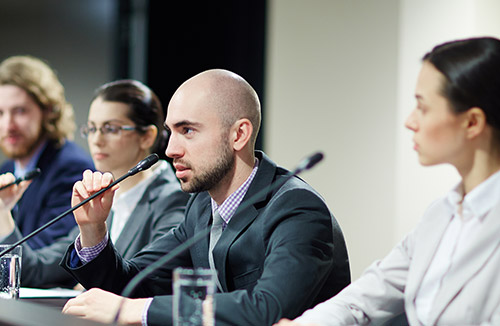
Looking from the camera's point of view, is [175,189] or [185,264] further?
[175,189]

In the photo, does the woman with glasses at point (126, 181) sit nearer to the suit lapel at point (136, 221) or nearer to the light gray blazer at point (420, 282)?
the suit lapel at point (136, 221)

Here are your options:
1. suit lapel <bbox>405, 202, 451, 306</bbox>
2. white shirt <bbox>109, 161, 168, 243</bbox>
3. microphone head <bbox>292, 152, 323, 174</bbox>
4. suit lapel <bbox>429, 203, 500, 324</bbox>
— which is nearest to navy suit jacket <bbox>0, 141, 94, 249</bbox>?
white shirt <bbox>109, 161, 168, 243</bbox>

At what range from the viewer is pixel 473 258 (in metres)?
1.39

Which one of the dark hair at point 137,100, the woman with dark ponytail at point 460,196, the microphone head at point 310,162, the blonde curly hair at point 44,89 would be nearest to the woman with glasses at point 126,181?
the dark hair at point 137,100

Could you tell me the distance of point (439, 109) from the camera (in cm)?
143

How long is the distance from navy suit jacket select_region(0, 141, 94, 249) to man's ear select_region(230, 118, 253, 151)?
1.43m

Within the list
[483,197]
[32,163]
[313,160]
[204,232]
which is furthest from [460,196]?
[32,163]

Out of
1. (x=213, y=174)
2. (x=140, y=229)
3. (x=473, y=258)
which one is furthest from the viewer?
(x=140, y=229)

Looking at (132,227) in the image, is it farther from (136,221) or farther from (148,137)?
(148,137)

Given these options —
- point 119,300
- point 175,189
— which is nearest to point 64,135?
point 175,189

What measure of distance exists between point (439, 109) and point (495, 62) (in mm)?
144

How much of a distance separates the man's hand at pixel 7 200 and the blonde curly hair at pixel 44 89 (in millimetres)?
727

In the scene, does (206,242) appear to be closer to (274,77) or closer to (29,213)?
(29,213)

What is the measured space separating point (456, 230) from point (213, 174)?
2.42 ft
